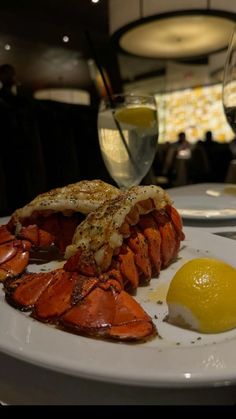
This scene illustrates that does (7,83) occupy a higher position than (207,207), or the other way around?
(7,83)

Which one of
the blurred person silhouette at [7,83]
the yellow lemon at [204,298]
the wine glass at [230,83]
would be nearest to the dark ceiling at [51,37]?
the blurred person silhouette at [7,83]

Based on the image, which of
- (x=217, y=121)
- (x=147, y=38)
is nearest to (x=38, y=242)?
(x=147, y=38)

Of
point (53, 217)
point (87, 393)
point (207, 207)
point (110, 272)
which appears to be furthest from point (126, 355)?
point (207, 207)

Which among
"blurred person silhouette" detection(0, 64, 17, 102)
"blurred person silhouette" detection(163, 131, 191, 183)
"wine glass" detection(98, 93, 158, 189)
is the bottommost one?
"blurred person silhouette" detection(163, 131, 191, 183)

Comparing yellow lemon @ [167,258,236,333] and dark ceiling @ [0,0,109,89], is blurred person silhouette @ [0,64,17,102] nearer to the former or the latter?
yellow lemon @ [167,258,236,333]

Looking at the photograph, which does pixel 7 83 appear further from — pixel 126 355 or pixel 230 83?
pixel 126 355

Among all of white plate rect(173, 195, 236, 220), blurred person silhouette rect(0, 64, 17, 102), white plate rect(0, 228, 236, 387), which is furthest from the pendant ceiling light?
white plate rect(0, 228, 236, 387)
